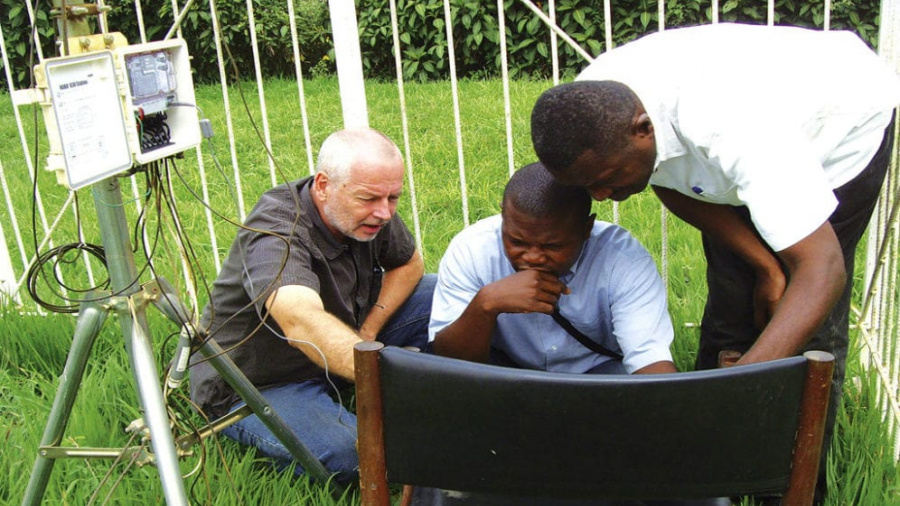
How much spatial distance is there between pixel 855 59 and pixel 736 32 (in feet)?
0.95

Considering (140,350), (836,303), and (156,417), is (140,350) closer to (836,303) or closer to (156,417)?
(156,417)

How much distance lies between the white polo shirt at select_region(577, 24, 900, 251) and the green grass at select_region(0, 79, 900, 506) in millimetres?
940

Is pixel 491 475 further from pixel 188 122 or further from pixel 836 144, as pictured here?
pixel 836 144

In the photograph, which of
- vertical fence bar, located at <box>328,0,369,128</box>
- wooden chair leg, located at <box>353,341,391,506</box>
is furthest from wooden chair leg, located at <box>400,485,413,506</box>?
vertical fence bar, located at <box>328,0,369,128</box>

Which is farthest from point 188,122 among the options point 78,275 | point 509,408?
point 78,275

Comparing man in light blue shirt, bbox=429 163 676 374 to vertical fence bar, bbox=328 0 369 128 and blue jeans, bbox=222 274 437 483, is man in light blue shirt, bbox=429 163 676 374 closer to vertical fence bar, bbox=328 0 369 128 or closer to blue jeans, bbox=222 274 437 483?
blue jeans, bbox=222 274 437 483

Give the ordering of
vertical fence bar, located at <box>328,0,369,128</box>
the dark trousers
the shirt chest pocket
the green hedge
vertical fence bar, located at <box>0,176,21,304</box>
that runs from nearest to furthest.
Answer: the shirt chest pocket < the dark trousers < vertical fence bar, located at <box>328,0,369,128</box> < vertical fence bar, located at <box>0,176,21,304</box> < the green hedge

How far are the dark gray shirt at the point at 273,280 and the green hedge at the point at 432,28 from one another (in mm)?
1541

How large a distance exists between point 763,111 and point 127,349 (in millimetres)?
1392

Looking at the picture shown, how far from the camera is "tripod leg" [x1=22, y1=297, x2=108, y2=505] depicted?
1.90m

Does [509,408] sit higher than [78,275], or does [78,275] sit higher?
[509,408]

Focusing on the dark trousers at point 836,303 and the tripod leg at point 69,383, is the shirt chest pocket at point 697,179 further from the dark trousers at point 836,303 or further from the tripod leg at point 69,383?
the tripod leg at point 69,383

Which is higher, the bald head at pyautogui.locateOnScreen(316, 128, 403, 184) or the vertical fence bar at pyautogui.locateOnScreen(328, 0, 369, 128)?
the vertical fence bar at pyautogui.locateOnScreen(328, 0, 369, 128)

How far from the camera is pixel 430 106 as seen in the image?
18.3ft
